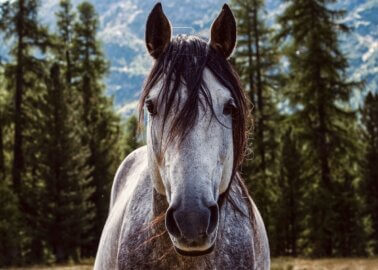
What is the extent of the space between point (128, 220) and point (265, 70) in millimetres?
25233

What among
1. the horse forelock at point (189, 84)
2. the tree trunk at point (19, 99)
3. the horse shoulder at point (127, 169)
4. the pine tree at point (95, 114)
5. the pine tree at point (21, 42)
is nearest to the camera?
the horse forelock at point (189, 84)

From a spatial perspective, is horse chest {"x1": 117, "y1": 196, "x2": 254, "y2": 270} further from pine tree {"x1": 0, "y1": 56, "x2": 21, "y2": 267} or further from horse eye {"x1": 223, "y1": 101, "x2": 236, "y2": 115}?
pine tree {"x1": 0, "y1": 56, "x2": 21, "y2": 267}

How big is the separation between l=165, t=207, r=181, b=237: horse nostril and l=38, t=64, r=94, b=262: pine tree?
2080cm

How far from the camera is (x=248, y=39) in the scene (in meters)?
28.3

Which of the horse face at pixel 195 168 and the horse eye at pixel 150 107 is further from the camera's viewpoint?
the horse eye at pixel 150 107

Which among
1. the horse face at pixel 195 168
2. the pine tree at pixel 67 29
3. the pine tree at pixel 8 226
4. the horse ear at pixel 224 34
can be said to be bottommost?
the pine tree at pixel 8 226

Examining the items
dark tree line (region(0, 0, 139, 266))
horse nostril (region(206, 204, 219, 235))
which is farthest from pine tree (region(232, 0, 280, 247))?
horse nostril (region(206, 204, 219, 235))

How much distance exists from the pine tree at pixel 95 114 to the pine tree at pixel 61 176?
361 centimetres

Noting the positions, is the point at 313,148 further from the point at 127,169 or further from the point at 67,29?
the point at 127,169

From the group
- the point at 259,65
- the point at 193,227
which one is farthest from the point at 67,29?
the point at 193,227

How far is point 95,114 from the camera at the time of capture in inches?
1187

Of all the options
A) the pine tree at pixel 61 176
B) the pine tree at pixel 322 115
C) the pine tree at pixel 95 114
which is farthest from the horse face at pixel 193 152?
the pine tree at pixel 95 114

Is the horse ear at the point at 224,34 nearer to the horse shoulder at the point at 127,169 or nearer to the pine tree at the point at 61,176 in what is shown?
the horse shoulder at the point at 127,169

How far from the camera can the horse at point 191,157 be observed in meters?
2.52
